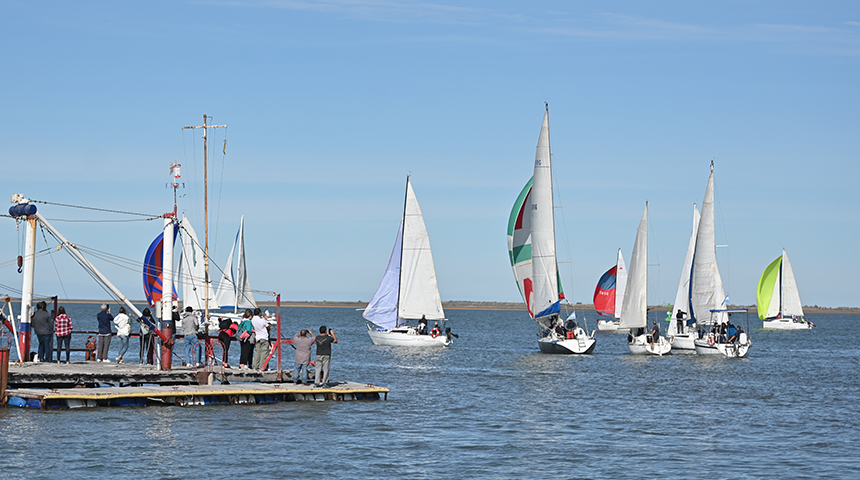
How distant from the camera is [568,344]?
55312mm

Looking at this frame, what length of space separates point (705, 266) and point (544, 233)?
33.3 feet

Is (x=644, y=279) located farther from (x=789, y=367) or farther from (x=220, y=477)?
(x=220, y=477)

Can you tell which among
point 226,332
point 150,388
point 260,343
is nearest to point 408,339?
Result: point 260,343

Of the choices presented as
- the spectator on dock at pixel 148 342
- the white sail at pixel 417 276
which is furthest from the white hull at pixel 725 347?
the spectator on dock at pixel 148 342

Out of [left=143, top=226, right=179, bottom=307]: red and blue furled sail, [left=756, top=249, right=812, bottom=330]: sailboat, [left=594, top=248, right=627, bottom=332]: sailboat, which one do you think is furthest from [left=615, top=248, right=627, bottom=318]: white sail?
[left=143, top=226, right=179, bottom=307]: red and blue furled sail

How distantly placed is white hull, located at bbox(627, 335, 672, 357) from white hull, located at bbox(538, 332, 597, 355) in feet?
11.6

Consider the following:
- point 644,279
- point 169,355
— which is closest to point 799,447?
point 169,355

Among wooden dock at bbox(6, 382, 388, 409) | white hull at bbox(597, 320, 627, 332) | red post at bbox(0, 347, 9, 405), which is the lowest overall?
wooden dock at bbox(6, 382, 388, 409)

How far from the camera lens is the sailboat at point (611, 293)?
313 feet

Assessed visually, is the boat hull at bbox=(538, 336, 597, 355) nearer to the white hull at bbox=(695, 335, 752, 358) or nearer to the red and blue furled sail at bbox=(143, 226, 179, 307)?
the white hull at bbox=(695, 335, 752, 358)

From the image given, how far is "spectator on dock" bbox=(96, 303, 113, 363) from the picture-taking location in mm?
29020

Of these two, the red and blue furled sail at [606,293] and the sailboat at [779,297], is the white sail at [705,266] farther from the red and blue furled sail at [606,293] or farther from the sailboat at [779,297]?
the sailboat at [779,297]

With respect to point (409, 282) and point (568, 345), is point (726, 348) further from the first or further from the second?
point (409, 282)

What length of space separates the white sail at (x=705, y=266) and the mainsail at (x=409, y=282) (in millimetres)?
15897
